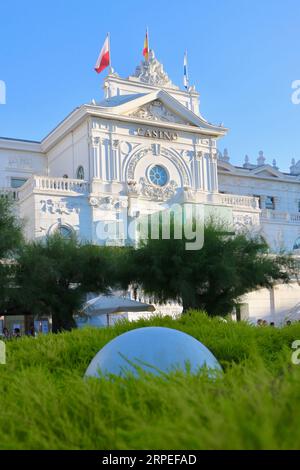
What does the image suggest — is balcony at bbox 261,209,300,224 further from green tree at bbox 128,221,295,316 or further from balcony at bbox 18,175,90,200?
green tree at bbox 128,221,295,316

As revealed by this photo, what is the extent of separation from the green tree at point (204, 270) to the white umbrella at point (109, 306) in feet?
2.49

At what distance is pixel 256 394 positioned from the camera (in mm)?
3932

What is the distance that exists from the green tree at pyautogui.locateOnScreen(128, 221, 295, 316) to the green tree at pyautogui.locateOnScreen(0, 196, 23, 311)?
14.3ft

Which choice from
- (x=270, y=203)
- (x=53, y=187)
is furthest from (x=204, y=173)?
(x=270, y=203)

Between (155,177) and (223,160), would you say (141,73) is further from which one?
Answer: (223,160)

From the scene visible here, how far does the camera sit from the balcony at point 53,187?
108 ft

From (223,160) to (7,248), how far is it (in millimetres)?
30599

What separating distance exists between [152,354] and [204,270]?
15.8 metres

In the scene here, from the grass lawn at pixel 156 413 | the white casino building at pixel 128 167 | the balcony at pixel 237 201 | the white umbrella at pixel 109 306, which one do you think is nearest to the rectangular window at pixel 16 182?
the white casino building at pixel 128 167

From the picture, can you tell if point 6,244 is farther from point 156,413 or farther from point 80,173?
point 156,413

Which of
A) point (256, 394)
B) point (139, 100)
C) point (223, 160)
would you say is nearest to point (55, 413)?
point (256, 394)

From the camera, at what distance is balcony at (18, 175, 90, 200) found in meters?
32.8

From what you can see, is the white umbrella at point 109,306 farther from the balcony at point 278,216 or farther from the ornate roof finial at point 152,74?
the balcony at point 278,216

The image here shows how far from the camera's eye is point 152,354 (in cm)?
644
